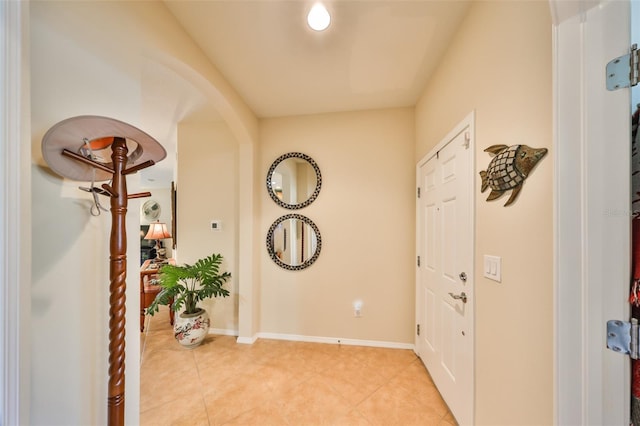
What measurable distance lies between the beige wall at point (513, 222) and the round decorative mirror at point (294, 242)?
66.8 inches

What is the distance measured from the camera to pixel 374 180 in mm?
2576

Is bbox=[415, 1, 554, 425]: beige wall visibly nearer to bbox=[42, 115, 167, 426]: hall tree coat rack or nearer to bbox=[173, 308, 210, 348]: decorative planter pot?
bbox=[42, 115, 167, 426]: hall tree coat rack


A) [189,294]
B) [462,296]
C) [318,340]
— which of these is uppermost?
[462,296]

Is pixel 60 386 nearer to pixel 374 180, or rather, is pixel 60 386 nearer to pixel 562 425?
pixel 562 425

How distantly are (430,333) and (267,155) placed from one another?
2513 millimetres

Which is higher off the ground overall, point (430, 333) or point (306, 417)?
point (430, 333)

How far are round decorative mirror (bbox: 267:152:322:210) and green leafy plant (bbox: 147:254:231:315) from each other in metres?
1.04

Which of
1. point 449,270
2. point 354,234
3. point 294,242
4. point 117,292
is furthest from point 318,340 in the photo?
point 117,292

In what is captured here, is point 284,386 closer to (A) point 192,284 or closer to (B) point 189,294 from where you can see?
(B) point 189,294

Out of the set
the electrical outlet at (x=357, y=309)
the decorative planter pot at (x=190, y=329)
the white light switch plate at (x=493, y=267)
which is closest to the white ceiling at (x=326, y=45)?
the white light switch plate at (x=493, y=267)

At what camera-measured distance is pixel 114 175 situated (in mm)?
889

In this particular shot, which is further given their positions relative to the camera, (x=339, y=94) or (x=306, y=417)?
(x=339, y=94)

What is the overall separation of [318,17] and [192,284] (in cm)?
276

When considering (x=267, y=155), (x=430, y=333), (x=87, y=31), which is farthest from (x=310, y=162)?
(x=430, y=333)
